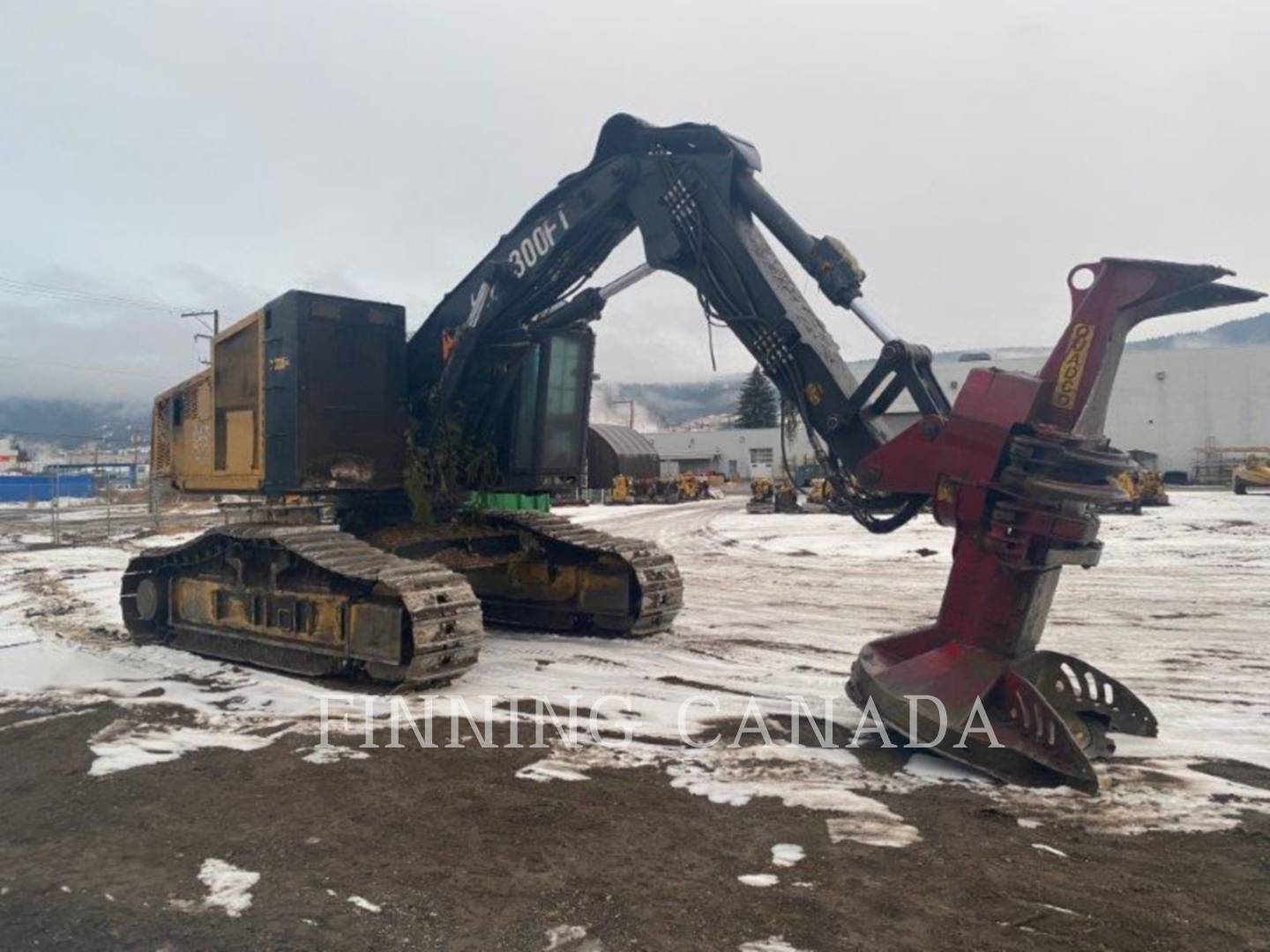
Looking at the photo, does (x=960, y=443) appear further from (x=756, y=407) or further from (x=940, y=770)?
(x=756, y=407)

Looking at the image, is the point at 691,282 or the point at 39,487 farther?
the point at 39,487

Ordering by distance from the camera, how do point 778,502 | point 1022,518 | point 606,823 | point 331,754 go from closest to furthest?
point 606,823, point 1022,518, point 331,754, point 778,502

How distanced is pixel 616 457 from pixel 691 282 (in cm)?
4209

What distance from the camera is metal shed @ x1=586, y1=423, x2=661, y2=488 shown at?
48.8 m

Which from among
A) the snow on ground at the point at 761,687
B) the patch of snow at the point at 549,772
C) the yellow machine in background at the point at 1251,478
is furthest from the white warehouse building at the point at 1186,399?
the patch of snow at the point at 549,772

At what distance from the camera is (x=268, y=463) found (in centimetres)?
864

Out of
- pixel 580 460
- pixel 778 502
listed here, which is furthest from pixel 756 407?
pixel 580 460

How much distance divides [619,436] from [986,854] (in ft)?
159

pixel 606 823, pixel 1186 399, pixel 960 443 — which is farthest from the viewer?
pixel 1186 399

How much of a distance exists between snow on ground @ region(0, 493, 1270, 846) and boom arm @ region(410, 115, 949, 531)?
175 cm

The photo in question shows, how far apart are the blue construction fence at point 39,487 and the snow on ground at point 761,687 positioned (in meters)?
38.7

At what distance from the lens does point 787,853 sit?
162 inches

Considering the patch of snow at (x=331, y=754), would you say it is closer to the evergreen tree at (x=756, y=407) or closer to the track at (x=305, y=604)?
the track at (x=305, y=604)

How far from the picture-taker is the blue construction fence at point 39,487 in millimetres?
48562
